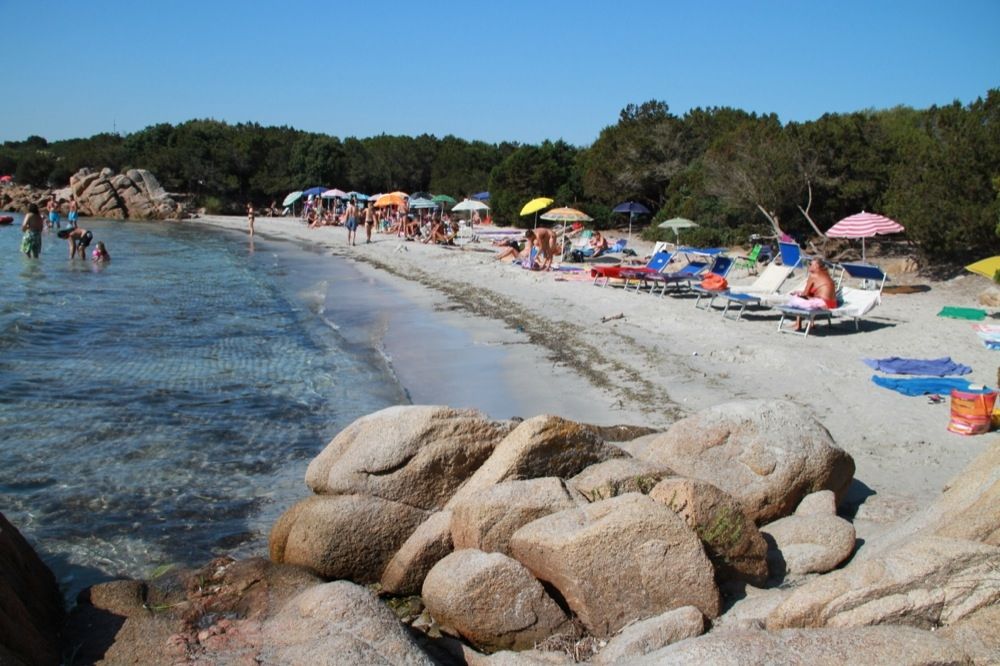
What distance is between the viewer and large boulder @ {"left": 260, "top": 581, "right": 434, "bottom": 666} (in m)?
3.57

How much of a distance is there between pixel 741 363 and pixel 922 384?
217 cm

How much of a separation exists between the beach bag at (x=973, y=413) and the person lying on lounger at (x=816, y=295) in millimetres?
4628

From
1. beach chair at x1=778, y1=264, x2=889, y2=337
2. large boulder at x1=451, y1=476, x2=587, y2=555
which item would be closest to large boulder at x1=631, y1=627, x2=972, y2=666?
large boulder at x1=451, y1=476, x2=587, y2=555

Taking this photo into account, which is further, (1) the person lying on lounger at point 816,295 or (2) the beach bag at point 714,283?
(2) the beach bag at point 714,283

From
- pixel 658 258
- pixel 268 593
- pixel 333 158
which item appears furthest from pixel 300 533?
pixel 333 158

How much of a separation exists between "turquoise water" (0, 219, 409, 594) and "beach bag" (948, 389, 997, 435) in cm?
566

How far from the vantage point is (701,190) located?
28750 millimetres

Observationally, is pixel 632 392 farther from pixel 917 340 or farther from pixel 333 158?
pixel 333 158

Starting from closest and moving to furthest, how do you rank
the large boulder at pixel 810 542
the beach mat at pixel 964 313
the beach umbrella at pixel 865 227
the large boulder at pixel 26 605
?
the large boulder at pixel 26 605 < the large boulder at pixel 810 542 < the beach mat at pixel 964 313 < the beach umbrella at pixel 865 227

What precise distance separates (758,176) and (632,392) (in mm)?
16290

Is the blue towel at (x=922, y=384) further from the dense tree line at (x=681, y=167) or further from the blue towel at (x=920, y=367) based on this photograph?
the dense tree line at (x=681, y=167)

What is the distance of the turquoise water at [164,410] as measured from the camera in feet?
20.6

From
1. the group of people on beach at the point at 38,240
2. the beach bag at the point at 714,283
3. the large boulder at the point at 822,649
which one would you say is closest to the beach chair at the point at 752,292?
the beach bag at the point at 714,283

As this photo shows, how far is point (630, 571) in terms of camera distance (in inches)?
167
